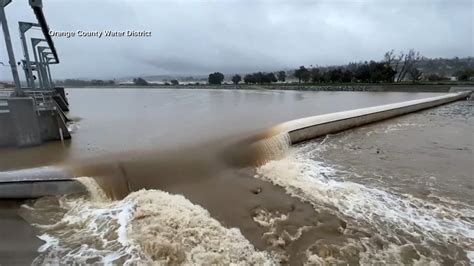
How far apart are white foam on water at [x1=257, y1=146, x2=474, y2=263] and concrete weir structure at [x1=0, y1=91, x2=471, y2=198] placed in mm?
3501

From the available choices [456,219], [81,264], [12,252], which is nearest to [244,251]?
[81,264]

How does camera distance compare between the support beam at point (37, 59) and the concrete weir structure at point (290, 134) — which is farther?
the support beam at point (37, 59)

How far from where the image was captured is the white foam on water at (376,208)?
4.48 m

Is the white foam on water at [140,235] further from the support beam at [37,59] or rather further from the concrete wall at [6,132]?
the support beam at [37,59]

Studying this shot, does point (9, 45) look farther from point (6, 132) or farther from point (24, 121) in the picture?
point (6, 132)

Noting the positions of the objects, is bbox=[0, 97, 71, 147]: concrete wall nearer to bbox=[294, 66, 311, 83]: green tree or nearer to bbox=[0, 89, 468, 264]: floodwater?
bbox=[0, 89, 468, 264]: floodwater

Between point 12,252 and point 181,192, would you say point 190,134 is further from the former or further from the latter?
point 12,252

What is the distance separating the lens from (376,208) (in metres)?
→ 5.36

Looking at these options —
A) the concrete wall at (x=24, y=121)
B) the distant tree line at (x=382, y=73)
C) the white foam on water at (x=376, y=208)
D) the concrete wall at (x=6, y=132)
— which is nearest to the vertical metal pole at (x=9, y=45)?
the concrete wall at (x=24, y=121)

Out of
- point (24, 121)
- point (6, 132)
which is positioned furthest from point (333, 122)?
point (6, 132)

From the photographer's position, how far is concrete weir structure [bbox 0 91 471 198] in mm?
5414

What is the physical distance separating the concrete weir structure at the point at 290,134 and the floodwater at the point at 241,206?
25 centimetres

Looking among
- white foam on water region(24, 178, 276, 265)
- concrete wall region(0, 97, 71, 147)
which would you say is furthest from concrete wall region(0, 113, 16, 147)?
white foam on water region(24, 178, 276, 265)

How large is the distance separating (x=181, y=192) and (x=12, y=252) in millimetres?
2878
